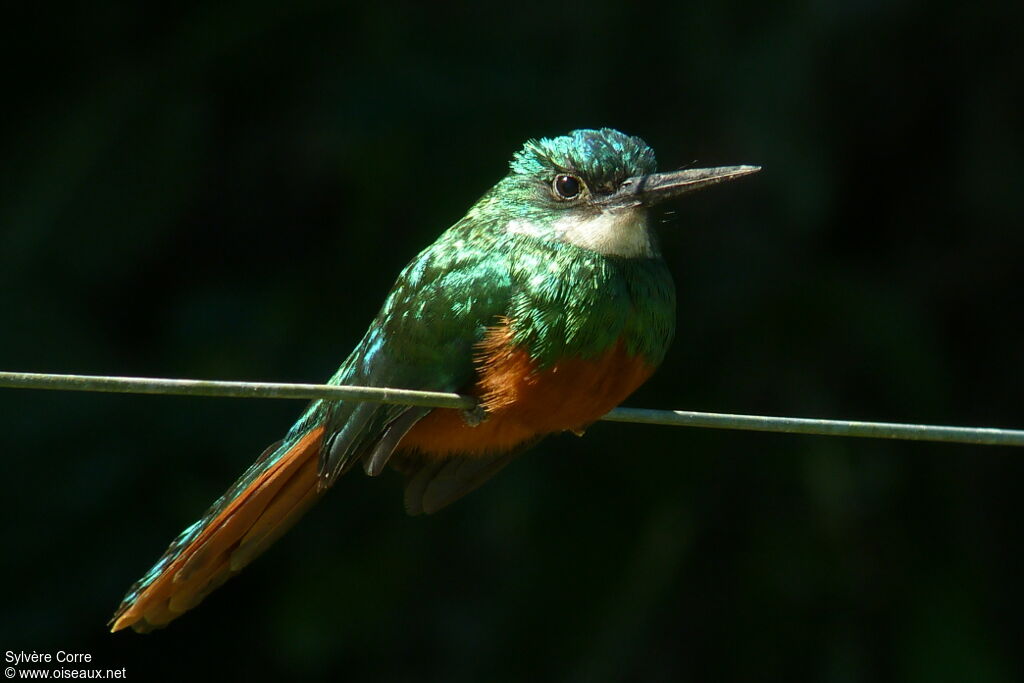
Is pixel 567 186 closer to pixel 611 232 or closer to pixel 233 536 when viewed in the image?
pixel 611 232

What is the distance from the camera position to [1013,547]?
3.71 metres

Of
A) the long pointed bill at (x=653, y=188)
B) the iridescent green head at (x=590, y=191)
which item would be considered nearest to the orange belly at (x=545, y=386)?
the iridescent green head at (x=590, y=191)

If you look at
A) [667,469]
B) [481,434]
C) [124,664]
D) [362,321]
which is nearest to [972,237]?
[667,469]

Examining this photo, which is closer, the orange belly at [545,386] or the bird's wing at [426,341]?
the orange belly at [545,386]

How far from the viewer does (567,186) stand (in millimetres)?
2617

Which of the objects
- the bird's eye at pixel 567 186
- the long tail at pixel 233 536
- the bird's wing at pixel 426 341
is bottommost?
the long tail at pixel 233 536

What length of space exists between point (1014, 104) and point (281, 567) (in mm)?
2395

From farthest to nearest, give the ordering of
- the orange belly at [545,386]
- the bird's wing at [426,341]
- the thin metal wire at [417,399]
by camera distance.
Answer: the bird's wing at [426,341]
the orange belly at [545,386]
the thin metal wire at [417,399]

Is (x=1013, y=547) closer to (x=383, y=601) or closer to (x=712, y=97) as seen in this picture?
(x=712, y=97)

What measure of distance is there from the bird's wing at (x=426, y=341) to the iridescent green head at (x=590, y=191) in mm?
109

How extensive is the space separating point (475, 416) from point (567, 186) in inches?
20.1

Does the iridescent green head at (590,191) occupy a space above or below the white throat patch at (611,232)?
above

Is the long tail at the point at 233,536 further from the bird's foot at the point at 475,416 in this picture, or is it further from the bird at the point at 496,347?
the bird's foot at the point at 475,416

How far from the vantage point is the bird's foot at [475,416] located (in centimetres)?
238
